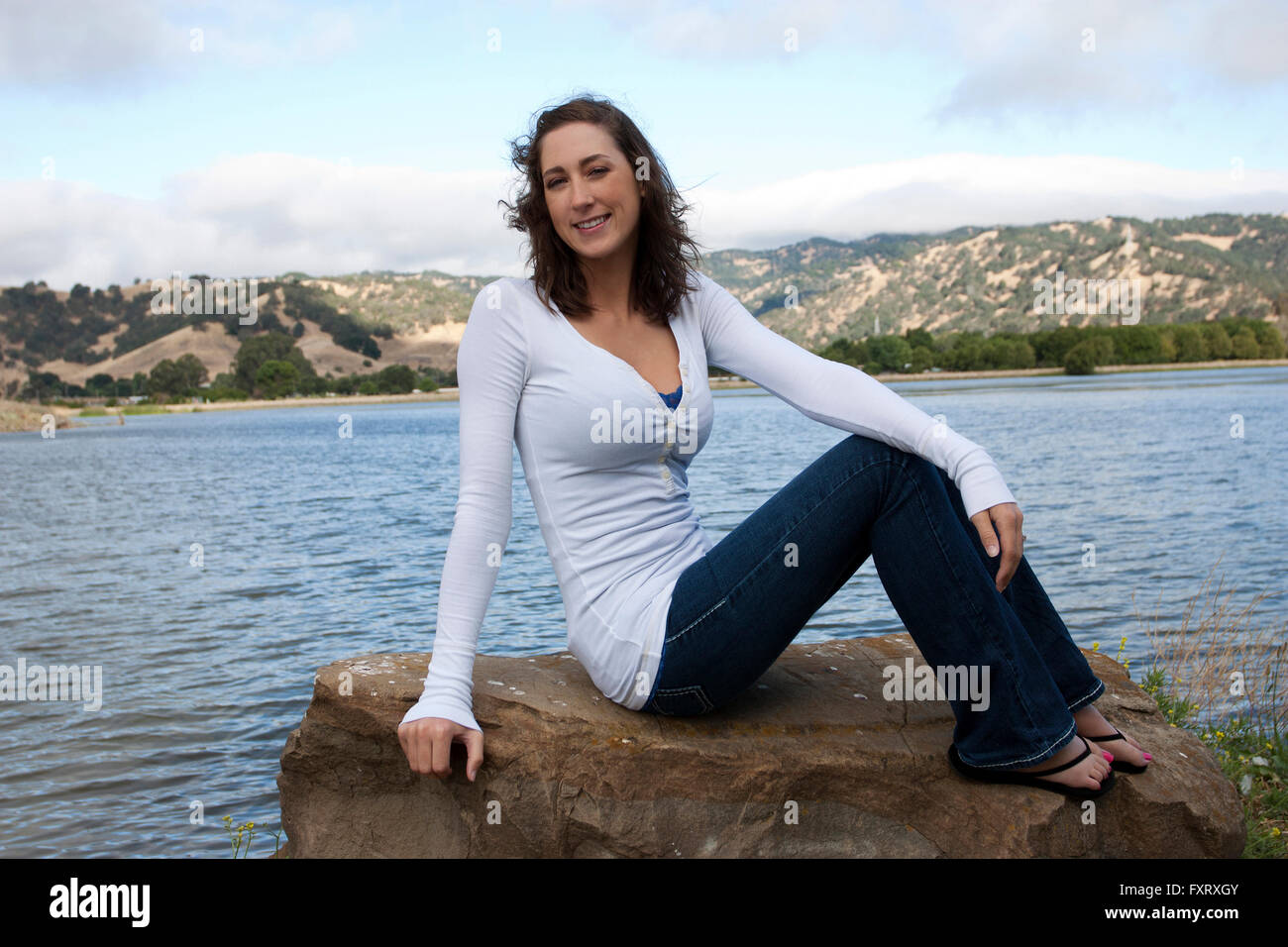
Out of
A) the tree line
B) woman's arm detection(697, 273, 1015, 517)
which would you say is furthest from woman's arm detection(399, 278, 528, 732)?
the tree line

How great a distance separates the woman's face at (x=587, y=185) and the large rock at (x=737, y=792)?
4.45 feet

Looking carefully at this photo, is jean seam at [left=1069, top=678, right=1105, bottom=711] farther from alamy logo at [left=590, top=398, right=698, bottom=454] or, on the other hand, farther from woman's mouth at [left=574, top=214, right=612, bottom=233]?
woman's mouth at [left=574, top=214, right=612, bottom=233]

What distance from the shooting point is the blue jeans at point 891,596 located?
2.79 meters

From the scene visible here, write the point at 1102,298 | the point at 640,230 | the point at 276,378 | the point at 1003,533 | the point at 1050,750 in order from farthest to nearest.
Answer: the point at 1102,298, the point at 276,378, the point at 640,230, the point at 1050,750, the point at 1003,533

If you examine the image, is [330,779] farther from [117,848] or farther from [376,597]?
[376,597]

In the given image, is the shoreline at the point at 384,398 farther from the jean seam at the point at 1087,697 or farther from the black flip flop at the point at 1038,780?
the black flip flop at the point at 1038,780

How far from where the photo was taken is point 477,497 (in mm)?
2959

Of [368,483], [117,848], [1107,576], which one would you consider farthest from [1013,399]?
[117,848]

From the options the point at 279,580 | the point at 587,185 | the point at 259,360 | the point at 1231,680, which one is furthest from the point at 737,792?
the point at 259,360

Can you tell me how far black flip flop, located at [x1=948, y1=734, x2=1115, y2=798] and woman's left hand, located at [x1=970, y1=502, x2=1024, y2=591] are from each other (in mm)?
567

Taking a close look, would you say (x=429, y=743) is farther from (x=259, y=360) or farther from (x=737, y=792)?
(x=259, y=360)

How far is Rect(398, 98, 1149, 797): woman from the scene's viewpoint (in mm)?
2830

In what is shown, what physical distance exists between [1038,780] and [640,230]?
78.3 inches

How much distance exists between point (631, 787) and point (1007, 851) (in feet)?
3.43
